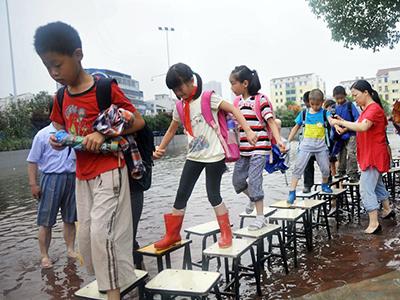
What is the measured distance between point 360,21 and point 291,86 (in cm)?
11155

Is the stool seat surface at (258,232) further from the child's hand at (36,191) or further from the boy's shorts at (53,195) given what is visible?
the child's hand at (36,191)

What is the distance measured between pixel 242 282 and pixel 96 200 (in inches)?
79.1

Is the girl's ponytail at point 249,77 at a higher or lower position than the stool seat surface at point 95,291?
higher

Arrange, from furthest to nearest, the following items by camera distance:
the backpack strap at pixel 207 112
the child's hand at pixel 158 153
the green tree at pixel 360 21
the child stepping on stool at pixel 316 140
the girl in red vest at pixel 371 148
→ the green tree at pixel 360 21 < the child stepping on stool at pixel 316 140 < the girl in red vest at pixel 371 148 < the child's hand at pixel 158 153 < the backpack strap at pixel 207 112

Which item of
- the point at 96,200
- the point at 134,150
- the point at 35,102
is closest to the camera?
the point at 96,200

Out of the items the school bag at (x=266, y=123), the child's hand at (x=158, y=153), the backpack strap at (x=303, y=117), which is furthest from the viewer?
the backpack strap at (x=303, y=117)

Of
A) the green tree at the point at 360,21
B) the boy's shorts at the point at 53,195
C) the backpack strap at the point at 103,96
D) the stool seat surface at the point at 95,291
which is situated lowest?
the stool seat surface at the point at 95,291

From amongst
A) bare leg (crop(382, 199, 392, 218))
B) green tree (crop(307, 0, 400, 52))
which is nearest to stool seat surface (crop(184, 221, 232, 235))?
bare leg (crop(382, 199, 392, 218))

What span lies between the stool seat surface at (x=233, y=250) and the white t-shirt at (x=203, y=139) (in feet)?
2.43

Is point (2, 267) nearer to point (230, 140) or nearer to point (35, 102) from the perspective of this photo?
point (230, 140)

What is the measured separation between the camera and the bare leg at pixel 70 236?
4848 millimetres

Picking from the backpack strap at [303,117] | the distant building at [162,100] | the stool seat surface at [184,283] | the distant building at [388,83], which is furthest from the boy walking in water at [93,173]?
the distant building at [388,83]

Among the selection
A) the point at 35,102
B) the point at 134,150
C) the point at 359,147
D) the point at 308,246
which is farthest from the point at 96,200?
the point at 35,102

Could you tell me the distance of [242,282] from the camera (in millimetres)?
3891
